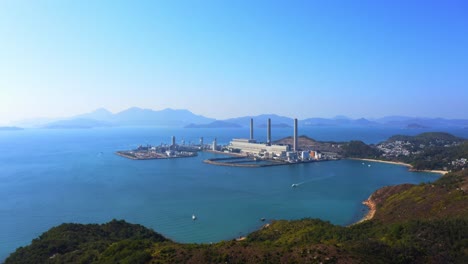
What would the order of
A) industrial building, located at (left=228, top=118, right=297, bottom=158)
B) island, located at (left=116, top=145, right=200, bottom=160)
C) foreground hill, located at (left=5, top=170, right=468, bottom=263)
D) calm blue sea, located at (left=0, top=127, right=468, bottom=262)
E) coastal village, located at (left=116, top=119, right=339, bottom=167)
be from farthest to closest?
island, located at (left=116, top=145, right=200, bottom=160), industrial building, located at (left=228, top=118, right=297, bottom=158), coastal village, located at (left=116, top=119, right=339, bottom=167), calm blue sea, located at (left=0, top=127, right=468, bottom=262), foreground hill, located at (left=5, top=170, right=468, bottom=263)

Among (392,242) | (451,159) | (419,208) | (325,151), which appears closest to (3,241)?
(392,242)

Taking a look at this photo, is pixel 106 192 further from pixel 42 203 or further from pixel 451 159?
pixel 451 159

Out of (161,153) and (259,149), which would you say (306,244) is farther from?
(161,153)

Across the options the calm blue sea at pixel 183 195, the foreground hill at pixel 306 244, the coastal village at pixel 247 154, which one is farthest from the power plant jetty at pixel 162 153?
the foreground hill at pixel 306 244

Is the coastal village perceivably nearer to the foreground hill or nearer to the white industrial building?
the white industrial building

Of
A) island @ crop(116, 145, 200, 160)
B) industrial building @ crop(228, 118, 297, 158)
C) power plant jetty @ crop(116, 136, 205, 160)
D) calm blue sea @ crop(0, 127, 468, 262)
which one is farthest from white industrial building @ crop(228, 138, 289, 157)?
calm blue sea @ crop(0, 127, 468, 262)
